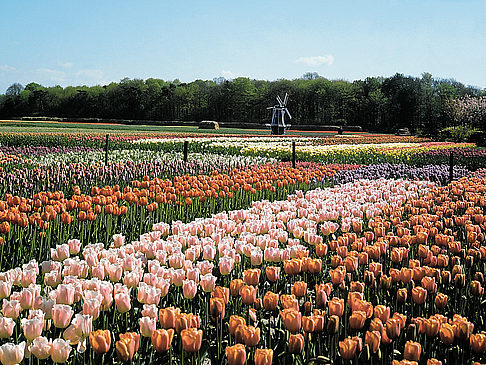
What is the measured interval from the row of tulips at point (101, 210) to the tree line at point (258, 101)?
65.4 m

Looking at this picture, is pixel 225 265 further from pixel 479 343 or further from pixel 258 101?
pixel 258 101

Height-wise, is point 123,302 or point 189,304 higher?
point 123,302

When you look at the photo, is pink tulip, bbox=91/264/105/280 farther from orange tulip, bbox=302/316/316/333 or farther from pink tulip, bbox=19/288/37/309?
orange tulip, bbox=302/316/316/333

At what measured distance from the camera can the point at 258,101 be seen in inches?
3524

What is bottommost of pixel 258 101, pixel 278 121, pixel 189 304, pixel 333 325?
pixel 189 304

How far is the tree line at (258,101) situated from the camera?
7250 centimetres

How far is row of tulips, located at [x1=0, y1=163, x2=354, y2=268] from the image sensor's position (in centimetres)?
466

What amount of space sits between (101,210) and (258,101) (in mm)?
85229

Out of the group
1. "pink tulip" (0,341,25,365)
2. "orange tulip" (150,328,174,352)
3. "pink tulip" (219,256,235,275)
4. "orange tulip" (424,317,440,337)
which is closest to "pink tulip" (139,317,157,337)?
"orange tulip" (150,328,174,352)

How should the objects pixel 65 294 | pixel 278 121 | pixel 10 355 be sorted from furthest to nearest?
pixel 278 121 → pixel 65 294 → pixel 10 355

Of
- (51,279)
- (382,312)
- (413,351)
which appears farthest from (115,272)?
(413,351)

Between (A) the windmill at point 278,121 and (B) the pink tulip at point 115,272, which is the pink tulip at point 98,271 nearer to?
(B) the pink tulip at point 115,272

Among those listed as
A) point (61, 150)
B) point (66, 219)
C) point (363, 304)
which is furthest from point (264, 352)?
point (61, 150)

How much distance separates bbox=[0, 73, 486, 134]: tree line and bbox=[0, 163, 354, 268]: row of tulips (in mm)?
65397
